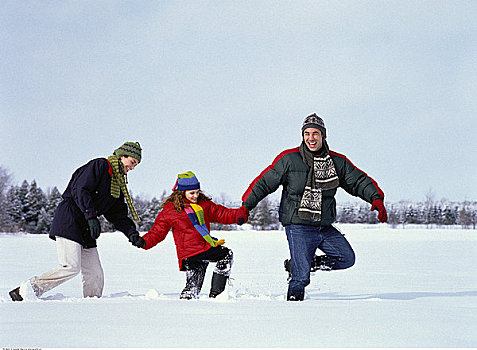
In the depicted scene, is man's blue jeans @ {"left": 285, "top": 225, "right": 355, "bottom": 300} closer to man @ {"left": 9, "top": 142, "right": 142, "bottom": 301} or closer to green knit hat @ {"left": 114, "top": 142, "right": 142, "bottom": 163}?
man @ {"left": 9, "top": 142, "right": 142, "bottom": 301}

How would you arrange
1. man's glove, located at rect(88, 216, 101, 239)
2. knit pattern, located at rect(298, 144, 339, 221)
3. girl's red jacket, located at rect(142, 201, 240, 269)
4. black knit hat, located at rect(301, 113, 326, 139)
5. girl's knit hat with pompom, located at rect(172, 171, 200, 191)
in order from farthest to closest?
girl's knit hat with pompom, located at rect(172, 171, 200, 191)
girl's red jacket, located at rect(142, 201, 240, 269)
black knit hat, located at rect(301, 113, 326, 139)
knit pattern, located at rect(298, 144, 339, 221)
man's glove, located at rect(88, 216, 101, 239)

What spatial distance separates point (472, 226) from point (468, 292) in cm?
5728

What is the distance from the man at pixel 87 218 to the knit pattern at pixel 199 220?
1.94 feet

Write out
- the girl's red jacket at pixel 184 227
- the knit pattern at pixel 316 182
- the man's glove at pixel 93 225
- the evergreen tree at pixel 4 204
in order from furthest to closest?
the evergreen tree at pixel 4 204 → the girl's red jacket at pixel 184 227 → the knit pattern at pixel 316 182 → the man's glove at pixel 93 225

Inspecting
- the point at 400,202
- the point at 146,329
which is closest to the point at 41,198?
the point at 146,329

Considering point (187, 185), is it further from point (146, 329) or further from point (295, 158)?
point (146, 329)

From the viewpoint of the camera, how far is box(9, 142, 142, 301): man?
15.1ft

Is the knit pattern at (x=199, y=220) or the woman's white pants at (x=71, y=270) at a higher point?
the knit pattern at (x=199, y=220)

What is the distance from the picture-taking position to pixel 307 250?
4.78 m

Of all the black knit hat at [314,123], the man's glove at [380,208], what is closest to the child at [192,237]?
the black knit hat at [314,123]

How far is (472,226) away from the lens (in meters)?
57.2

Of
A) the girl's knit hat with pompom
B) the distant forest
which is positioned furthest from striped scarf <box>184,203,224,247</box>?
the distant forest

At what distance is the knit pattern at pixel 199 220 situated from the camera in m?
4.89

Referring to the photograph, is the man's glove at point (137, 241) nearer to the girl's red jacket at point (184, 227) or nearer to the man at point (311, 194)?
the girl's red jacket at point (184, 227)
